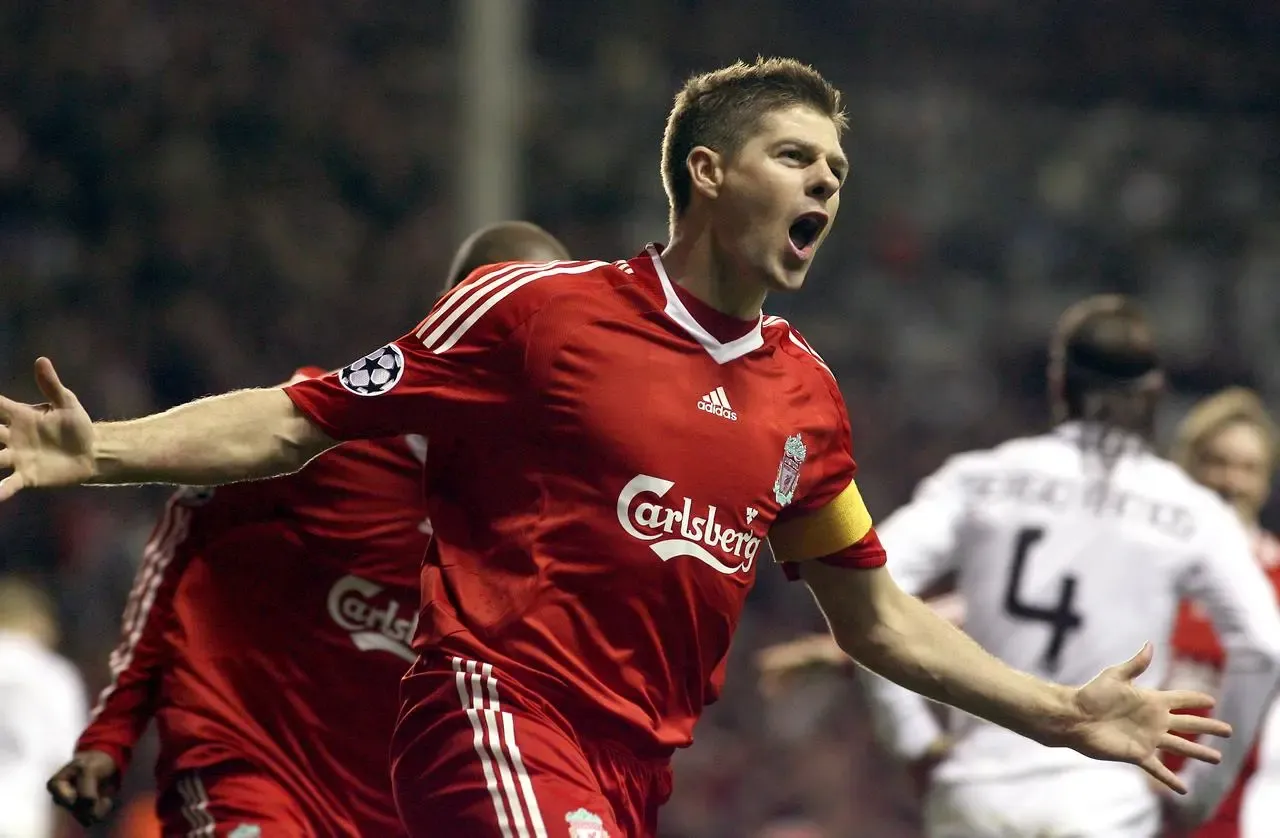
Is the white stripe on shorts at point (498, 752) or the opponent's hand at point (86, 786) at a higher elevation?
the opponent's hand at point (86, 786)

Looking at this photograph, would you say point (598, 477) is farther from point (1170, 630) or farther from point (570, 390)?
point (1170, 630)

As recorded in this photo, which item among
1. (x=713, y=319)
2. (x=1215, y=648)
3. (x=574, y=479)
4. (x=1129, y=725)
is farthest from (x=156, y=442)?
(x=1215, y=648)

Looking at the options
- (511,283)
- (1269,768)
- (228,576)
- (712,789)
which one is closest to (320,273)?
(712,789)

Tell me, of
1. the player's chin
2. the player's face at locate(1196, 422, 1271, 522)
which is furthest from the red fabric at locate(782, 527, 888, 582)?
the player's face at locate(1196, 422, 1271, 522)

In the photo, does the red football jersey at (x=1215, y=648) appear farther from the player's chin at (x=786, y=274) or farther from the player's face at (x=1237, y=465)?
the player's chin at (x=786, y=274)

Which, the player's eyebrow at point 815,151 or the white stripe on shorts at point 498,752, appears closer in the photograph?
the white stripe on shorts at point 498,752

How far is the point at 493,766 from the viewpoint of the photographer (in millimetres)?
3240

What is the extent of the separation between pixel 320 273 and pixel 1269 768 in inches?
312

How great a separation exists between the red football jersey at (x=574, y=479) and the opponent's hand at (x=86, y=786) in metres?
1.26

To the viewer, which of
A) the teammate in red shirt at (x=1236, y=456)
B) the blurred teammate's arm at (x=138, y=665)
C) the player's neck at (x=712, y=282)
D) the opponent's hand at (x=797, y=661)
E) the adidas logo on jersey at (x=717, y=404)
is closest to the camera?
the adidas logo on jersey at (x=717, y=404)

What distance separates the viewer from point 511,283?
3430mm

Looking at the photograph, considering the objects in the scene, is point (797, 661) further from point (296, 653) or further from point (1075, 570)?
point (296, 653)

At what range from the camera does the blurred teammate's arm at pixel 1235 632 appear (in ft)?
17.0

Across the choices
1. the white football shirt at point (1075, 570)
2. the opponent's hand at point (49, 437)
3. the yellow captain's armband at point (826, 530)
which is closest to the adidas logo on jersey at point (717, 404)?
the yellow captain's armband at point (826, 530)
